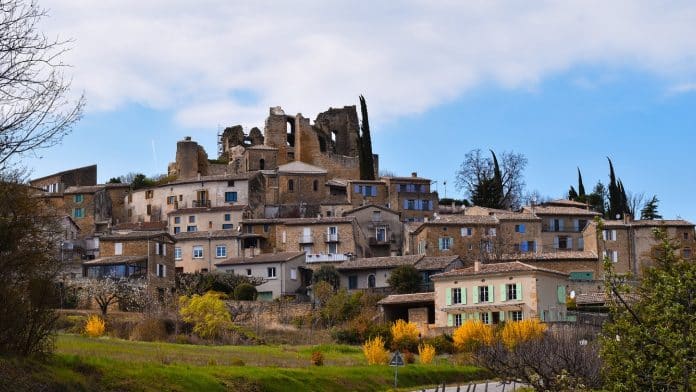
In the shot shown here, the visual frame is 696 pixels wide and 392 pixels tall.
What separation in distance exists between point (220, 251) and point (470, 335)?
35570mm

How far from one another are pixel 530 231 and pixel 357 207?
51.8 ft

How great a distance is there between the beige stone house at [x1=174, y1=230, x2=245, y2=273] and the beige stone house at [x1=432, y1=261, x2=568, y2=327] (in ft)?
83.5

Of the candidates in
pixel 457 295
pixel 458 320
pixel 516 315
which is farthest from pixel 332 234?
pixel 516 315

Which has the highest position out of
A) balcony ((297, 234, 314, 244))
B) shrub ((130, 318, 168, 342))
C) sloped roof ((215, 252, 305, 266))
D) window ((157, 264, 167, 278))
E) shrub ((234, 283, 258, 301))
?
balcony ((297, 234, 314, 244))

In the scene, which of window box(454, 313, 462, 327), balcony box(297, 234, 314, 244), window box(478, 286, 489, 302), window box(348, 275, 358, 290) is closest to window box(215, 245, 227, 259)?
balcony box(297, 234, 314, 244)

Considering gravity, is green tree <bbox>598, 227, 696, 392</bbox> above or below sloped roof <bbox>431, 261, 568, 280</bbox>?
below

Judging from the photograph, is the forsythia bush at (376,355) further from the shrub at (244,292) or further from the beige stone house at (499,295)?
the shrub at (244,292)

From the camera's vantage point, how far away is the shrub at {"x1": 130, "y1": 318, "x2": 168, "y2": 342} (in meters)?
60.3

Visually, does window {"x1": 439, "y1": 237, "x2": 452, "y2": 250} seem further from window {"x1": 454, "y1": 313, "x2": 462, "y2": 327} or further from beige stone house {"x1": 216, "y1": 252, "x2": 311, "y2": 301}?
window {"x1": 454, "y1": 313, "x2": 462, "y2": 327}

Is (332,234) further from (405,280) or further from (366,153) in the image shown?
(366,153)

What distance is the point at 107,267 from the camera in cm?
8112

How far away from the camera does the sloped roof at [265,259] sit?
84.1 meters

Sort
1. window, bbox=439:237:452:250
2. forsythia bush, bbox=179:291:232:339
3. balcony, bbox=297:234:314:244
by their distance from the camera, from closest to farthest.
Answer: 1. forsythia bush, bbox=179:291:232:339
2. window, bbox=439:237:452:250
3. balcony, bbox=297:234:314:244

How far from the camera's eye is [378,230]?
95.8 meters
